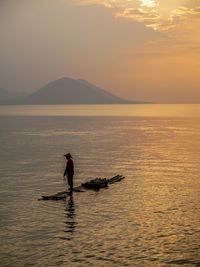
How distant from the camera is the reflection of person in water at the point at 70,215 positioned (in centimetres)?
2447

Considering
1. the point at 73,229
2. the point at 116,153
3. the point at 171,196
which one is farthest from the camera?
the point at 116,153

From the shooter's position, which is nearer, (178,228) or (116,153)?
(178,228)

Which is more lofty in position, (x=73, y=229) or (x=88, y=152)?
(x=88, y=152)

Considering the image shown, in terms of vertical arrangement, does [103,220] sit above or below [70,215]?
below

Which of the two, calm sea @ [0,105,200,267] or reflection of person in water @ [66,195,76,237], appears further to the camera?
reflection of person in water @ [66,195,76,237]

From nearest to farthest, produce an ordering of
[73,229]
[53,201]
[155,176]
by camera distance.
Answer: [73,229] < [53,201] < [155,176]

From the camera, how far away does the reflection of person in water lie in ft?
80.3

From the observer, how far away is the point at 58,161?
60906 millimetres

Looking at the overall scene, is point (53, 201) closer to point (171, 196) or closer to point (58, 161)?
point (171, 196)

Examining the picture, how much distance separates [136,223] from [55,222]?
5.07 metres

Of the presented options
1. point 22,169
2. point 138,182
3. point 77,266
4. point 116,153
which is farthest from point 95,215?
point 116,153

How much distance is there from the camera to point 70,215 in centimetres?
2755

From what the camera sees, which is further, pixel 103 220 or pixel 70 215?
pixel 70 215

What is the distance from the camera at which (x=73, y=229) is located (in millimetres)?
24281
